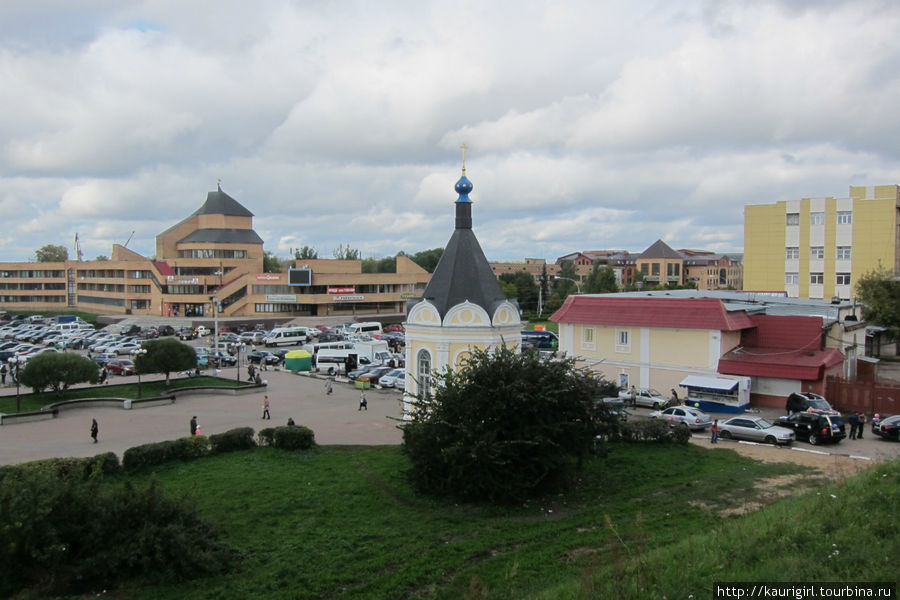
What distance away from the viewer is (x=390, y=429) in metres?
28.5

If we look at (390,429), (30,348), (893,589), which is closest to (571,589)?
(893,589)

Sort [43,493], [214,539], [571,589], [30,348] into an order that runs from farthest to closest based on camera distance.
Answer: [30,348], [214,539], [43,493], [571,589]

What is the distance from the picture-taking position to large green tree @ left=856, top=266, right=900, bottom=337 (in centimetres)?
4841

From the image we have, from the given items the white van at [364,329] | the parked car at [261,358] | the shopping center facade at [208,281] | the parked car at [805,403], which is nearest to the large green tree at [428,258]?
the shopping center facade at [208,281]

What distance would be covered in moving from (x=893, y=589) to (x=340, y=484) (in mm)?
13309

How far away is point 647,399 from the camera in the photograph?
33.0 meters

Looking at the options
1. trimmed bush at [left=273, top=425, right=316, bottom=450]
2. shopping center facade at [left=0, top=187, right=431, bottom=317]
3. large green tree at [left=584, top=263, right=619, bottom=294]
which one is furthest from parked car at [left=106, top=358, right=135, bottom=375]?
large green tree at [left=584, top=263, right=619, bottom=294]

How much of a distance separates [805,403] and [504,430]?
19665mm

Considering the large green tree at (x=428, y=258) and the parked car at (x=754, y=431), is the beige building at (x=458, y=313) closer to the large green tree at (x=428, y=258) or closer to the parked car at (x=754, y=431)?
the parked car at (x=754, y=431)

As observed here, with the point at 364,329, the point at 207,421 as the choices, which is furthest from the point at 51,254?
the point at 207,421

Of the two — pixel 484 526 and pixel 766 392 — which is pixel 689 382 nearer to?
pixel 766 392

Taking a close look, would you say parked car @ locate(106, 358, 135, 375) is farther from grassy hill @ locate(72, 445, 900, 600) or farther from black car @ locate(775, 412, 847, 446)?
black car @ locate(775, 412, 847, 446)

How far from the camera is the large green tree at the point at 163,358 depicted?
117ft

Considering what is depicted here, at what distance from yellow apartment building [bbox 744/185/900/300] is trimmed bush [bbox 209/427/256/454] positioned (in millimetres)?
53332
